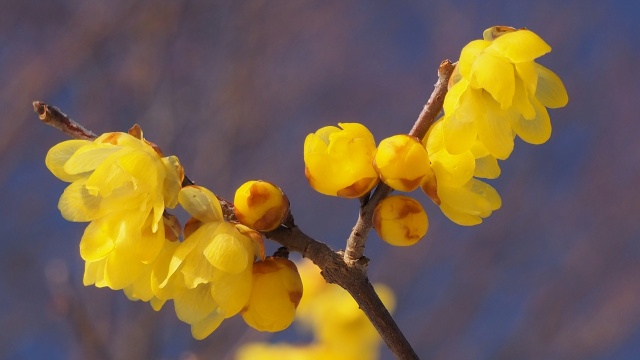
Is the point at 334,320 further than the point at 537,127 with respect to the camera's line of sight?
Yes

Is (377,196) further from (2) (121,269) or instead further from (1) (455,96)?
(2) (121,269)

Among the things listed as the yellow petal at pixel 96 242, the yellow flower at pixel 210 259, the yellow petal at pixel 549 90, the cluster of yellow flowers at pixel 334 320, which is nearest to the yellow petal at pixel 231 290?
the yellow flower at pixel 210 259

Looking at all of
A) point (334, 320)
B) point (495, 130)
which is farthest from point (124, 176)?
point (334, 320)

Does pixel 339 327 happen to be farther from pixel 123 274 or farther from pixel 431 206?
pixel 431 206

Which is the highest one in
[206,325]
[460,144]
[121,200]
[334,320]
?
[460,144]

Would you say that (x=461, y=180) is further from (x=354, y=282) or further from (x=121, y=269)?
(x=121, y=269)

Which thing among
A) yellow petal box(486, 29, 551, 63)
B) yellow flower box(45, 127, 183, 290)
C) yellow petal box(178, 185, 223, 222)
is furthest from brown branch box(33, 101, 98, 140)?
yellow petal box(486, 29, 551, 63)

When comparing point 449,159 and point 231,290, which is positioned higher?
point 449,159
